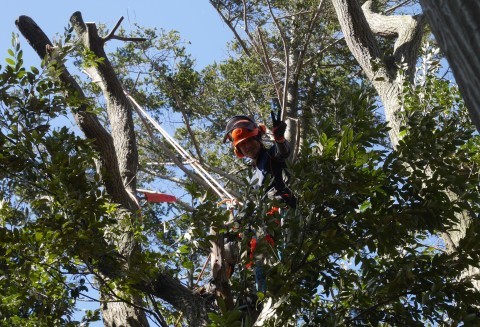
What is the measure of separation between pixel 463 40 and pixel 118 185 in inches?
158

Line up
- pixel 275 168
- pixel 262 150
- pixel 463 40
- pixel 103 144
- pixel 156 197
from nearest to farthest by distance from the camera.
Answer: pixel 463 40 < pixel 275 168 < pixel 262 150 < pixel 103 144 < pixel 156 197

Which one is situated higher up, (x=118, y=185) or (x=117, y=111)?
(x=117, y=111)

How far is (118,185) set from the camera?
4738 mm

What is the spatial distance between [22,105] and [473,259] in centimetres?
211

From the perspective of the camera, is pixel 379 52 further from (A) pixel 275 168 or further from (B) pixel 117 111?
(A) pixel 275 168

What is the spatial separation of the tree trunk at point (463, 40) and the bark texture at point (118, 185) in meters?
2.48

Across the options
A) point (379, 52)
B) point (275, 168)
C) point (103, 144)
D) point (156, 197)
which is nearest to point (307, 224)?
point (275, 168)

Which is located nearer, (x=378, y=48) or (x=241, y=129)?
(x=241, y=129)

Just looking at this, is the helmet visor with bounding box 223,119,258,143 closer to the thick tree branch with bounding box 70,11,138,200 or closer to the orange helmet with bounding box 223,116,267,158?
the orange helmet with bounding box 223,116,267,158

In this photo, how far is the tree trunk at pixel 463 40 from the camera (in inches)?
33.3

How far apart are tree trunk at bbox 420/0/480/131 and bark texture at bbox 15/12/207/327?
97.6 inches

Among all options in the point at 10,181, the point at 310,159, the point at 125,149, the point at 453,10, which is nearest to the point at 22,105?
the point at 10,181

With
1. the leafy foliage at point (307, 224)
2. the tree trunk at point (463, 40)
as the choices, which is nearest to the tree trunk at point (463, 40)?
the tree trunk at point (463, 40)

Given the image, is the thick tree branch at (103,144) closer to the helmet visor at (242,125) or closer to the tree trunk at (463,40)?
the helmet visor at (242,125)
